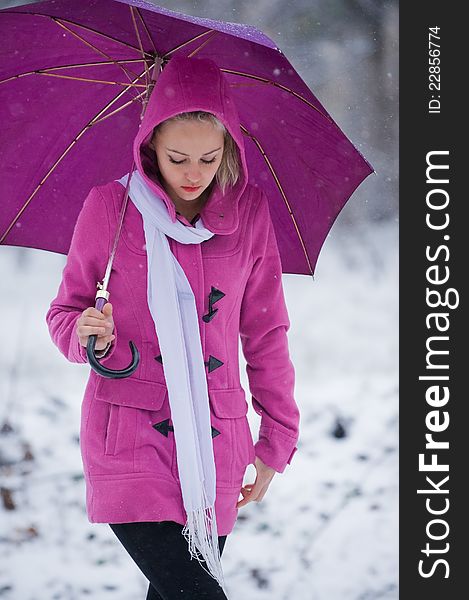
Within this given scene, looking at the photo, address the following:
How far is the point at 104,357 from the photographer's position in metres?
2.05

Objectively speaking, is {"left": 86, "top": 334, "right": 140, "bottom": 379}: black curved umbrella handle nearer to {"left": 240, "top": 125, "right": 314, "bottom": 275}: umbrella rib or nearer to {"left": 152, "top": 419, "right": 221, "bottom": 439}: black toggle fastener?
{"left": 152, "top": 419, "right": 221, "bottom": 439}: black toggle fastener

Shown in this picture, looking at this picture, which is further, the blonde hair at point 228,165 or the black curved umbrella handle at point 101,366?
the blonde hair at point 228,165

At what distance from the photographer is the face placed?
2.10 meters

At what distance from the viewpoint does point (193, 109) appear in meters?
2.09

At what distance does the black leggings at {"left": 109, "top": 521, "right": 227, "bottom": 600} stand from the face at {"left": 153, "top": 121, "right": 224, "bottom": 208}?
0.74m

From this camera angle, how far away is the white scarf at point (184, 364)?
6.85ft

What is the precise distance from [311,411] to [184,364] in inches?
164

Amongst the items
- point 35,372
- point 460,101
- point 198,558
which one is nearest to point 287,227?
point 198,558

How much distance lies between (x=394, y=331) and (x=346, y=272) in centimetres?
57

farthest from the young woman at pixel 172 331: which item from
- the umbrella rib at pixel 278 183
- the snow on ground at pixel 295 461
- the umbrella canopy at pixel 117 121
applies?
the snow on ground at pixel 295 461

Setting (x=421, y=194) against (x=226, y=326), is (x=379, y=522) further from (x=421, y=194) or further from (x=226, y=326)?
(x=226, y=326)

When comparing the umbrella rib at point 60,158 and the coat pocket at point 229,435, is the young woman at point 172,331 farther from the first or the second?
the umbrella rib at point 60,158

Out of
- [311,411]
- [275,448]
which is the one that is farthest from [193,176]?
[311,411]

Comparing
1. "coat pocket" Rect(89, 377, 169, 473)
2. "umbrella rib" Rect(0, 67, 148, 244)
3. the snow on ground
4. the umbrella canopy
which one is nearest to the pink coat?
"coat pocket" Rect(89, 377, 169, 473)
